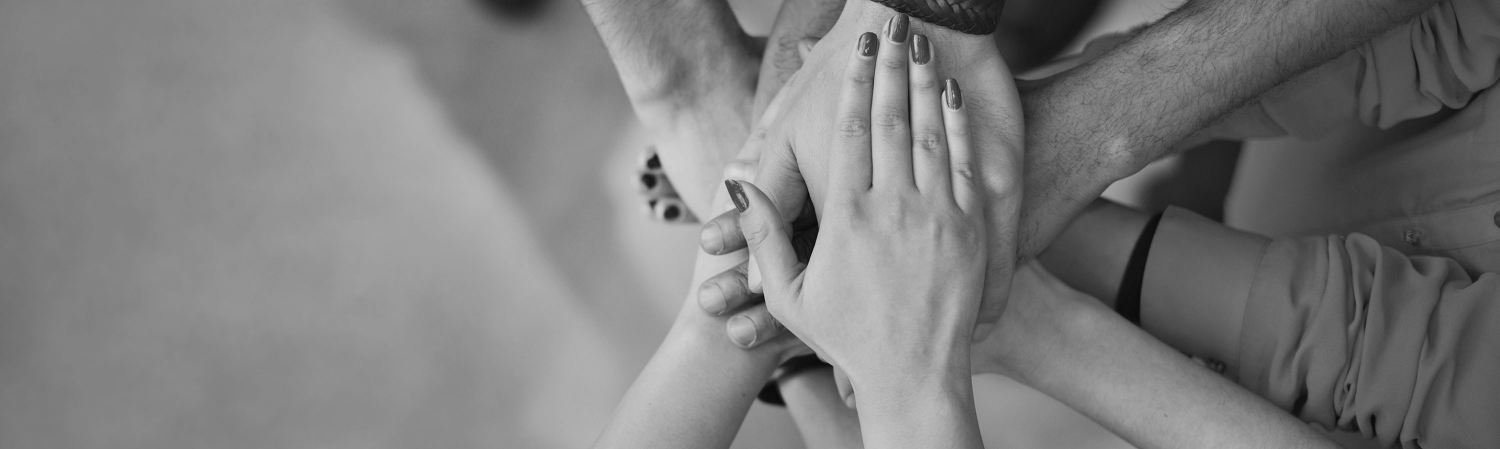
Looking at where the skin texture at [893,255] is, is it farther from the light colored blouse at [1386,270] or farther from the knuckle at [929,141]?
the light colored blouse at [1386,270]

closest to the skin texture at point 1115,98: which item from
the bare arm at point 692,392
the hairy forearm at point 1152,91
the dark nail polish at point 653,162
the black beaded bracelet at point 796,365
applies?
the hairy forearm at point 1152,91

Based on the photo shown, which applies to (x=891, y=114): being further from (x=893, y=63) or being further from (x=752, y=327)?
(x=752, y=327)

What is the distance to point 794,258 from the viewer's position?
2.41ft

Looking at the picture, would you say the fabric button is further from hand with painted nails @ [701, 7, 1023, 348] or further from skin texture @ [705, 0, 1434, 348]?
hand with painted nails @ [701, 7, 1023, 348]

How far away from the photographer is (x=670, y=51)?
3.29ft

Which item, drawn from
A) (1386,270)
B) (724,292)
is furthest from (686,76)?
(1386,270)

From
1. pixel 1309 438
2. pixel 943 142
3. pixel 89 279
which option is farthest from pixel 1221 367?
pixel 89 279

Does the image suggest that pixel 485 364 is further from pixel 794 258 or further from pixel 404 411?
pixel 794 258

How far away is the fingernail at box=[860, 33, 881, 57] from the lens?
2.40 ft

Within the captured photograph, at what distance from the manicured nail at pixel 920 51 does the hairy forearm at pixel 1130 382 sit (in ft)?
0.90

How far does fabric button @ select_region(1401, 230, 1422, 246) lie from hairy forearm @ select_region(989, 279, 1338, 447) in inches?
10.9

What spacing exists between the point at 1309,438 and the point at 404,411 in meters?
0.95

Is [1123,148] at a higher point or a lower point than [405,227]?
lower

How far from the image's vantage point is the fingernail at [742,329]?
0.83 meters
